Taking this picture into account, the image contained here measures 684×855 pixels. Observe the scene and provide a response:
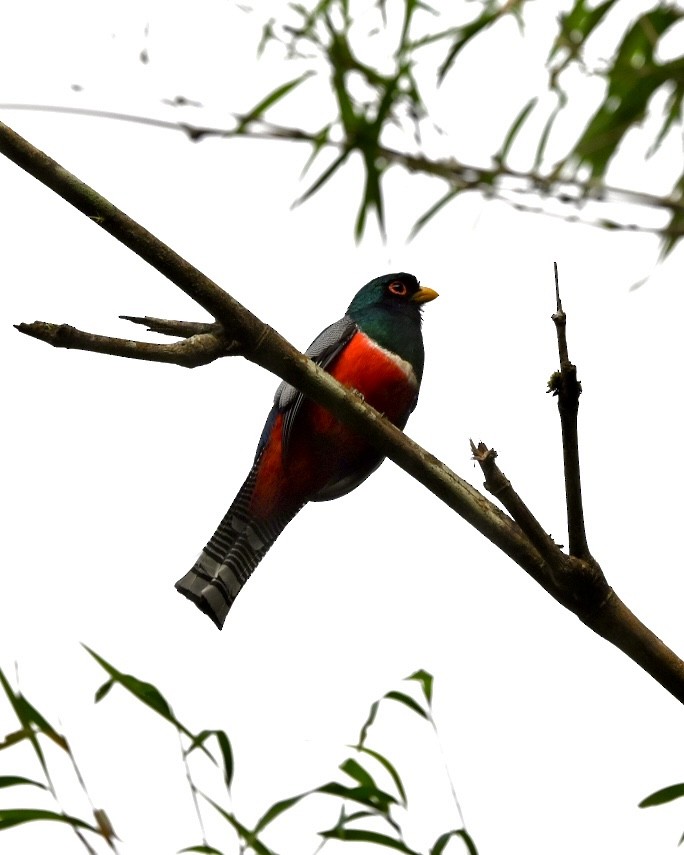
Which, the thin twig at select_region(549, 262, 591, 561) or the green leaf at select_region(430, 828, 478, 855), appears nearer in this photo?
the green leaf at select_region(430, 828, 478, 855)

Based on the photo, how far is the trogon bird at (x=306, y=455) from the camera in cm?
Result: 520

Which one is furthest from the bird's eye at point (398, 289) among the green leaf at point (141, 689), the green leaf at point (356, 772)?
the green leaf at point (141, 689)

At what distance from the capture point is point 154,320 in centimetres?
318

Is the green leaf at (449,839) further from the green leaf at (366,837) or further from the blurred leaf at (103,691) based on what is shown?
the blurred leaf at (103,691)

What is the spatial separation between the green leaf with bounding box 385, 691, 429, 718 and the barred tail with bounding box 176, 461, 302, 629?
2674mm

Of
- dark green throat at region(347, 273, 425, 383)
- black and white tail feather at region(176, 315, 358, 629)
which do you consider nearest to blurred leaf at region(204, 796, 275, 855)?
black and white tail feather at region(176, 315, 358, 629)

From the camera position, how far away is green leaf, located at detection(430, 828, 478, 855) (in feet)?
6.51

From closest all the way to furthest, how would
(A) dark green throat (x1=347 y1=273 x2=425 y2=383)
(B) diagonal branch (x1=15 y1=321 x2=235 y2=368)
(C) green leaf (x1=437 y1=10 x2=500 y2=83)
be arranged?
1. (C) green leaf (x1=437 y1=10 x2=500 y2=83)
2. (B) diagonal branch (x1=15 y1=321 x2=235 y2=368)
3. (A) dark green throat (x1=347 y1=273 x2=425 y2=383)

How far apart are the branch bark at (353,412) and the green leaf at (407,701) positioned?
80 centimetres

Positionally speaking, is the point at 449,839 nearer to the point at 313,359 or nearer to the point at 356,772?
the point at 356,772

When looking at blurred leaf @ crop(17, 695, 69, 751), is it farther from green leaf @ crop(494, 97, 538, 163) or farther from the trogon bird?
the trogon bird

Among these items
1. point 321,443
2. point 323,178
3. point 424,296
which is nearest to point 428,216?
point 323,178

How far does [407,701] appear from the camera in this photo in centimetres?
235

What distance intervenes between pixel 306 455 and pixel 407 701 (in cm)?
299
